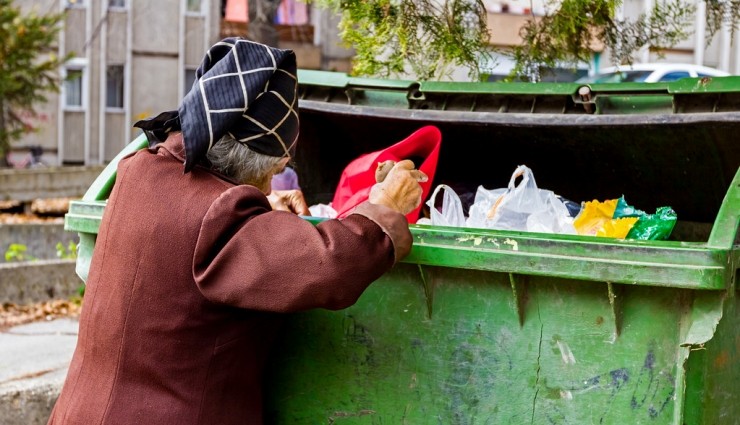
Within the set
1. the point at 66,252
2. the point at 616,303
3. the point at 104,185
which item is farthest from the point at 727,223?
the point at 66,252

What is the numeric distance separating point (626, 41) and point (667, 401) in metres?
2.88

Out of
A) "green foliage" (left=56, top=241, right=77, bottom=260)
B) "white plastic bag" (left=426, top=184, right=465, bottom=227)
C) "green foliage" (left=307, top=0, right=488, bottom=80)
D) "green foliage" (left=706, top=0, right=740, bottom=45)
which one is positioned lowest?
"green foliage" (left=56, top=241, right=77, bottom=260)

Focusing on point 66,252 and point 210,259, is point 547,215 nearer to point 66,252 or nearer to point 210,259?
point 210,259

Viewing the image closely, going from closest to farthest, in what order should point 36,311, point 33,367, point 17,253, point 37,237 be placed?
point 33,367 < point 36,311 < point 17,253 < point 37,237

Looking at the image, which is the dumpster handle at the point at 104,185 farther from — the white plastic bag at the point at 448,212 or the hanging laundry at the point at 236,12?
the hanging laundry at the point at 236,12

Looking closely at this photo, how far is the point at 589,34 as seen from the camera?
438 centimetres

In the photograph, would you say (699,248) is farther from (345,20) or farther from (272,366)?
(345,20)

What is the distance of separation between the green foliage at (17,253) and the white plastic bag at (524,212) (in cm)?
521

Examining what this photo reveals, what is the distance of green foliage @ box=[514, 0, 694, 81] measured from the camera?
13.8 feet

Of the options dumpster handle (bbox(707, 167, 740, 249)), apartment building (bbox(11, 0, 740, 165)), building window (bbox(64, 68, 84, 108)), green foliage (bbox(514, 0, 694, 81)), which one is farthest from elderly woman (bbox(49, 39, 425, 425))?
building window (bbox(64, 68, 84, 108))

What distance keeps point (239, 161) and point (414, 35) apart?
2.13 m

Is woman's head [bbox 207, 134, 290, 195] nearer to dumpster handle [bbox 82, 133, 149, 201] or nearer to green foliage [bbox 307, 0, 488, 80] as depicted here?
dumpster handle [bbox 82, 133, 149, 201]

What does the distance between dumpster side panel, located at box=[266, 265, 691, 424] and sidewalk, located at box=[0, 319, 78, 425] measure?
1.83m

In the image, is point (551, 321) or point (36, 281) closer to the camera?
point (551, 321)
